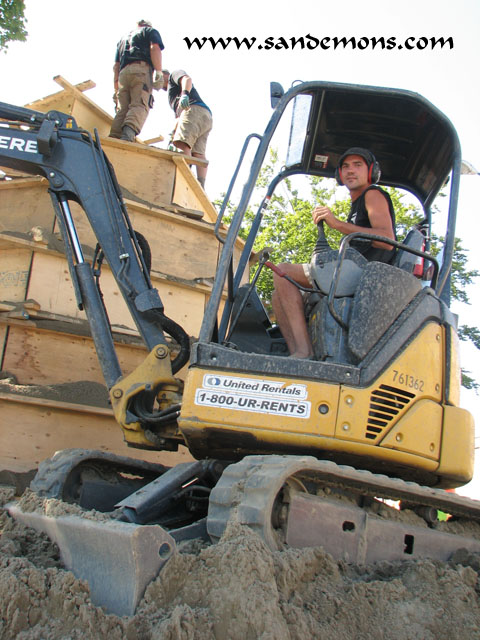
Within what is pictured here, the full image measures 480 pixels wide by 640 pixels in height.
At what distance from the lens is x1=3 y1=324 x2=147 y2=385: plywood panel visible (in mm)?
6438

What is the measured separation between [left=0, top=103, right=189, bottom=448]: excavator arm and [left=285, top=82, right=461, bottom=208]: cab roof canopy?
1.64 metres

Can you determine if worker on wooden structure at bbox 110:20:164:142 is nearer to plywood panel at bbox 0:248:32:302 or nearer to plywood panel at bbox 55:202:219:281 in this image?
plywood panel at bbox 55:202:219:281

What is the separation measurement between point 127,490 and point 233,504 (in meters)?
1.99

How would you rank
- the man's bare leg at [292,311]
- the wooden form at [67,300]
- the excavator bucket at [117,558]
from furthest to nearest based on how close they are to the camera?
1. the wooden form at [67,300]
2. the man's bare leg at [292,311]
3. the excavator bucket at [117,558]

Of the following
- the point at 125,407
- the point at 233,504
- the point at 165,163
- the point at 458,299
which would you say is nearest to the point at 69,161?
the point at 125,407

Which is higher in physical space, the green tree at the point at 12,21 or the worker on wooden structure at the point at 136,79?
the green tree at the point at 12,21

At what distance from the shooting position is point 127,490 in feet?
15.7

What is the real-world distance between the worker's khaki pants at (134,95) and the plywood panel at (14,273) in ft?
8.40

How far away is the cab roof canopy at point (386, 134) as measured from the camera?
4.54m

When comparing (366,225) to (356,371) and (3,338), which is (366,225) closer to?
(356,371)

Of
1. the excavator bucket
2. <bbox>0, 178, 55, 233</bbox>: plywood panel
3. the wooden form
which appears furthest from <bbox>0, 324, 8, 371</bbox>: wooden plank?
the excavator bucket

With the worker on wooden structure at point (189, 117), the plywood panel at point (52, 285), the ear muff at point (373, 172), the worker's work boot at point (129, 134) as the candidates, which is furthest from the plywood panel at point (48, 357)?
the ear muff at point (373, 172)

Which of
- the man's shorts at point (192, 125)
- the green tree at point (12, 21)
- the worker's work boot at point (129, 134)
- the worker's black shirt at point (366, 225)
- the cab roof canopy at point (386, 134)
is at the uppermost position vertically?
the green tree at point (12, 21)

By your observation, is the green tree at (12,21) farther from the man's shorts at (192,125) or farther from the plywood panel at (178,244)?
the plywood panel at (178,244)
